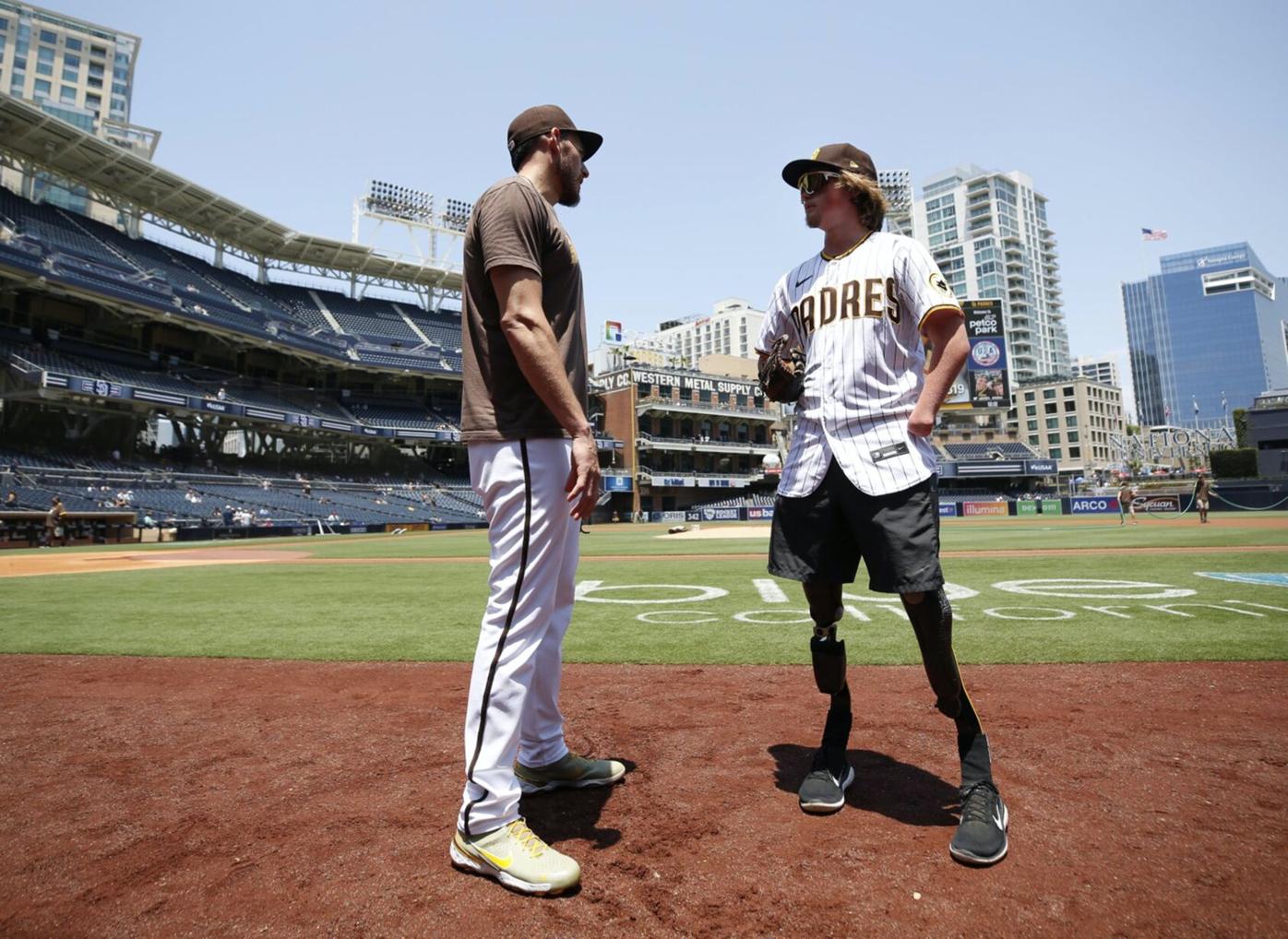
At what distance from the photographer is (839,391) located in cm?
269

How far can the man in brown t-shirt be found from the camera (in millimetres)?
2166

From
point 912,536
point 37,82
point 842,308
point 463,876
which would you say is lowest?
point 463,876

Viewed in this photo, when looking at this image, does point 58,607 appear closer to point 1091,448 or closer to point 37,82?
point 37,82

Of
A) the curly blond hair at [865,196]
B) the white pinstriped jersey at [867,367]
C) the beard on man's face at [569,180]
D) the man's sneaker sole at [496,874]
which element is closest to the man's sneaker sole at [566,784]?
the man's sneaker sole at [496,874]

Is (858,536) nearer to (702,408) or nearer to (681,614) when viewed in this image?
(681,614)

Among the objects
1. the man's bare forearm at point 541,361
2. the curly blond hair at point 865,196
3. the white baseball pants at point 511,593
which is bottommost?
the white baseball pants at point 511,593

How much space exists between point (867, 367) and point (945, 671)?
115 centimetres

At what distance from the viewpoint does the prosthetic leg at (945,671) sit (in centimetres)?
242

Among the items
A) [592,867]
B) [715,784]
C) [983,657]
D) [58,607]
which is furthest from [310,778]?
[58,607]

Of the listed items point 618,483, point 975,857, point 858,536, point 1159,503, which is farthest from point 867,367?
point 618,483

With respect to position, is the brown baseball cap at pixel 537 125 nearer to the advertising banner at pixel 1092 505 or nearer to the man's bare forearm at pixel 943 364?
the man's bare forearm at pixel 943 364

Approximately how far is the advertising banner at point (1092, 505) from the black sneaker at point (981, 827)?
163 ft

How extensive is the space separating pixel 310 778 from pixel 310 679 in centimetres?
185

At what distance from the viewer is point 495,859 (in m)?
2.02
